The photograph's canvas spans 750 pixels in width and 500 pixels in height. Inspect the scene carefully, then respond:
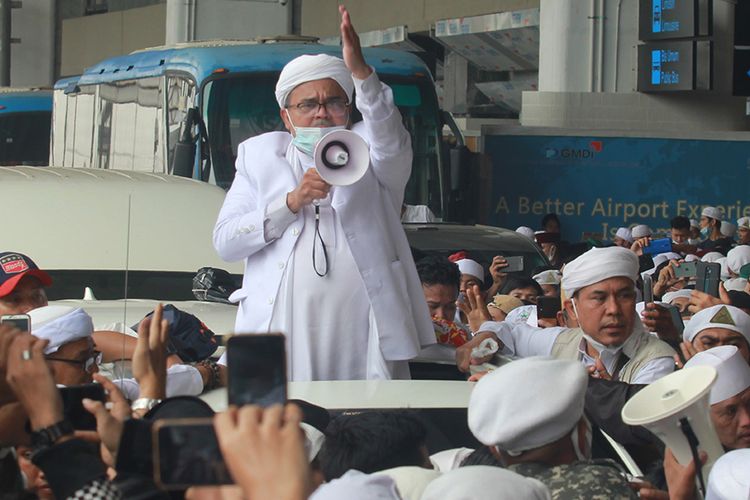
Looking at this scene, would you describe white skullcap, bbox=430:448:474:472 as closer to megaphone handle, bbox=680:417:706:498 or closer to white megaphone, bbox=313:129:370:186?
megaphone handle, bbox=680:417:706:498

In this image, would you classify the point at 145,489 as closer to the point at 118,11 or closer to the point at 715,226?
the point at 715,226

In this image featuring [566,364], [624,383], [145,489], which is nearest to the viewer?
[145,489]

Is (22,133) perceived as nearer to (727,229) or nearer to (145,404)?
(727,229)

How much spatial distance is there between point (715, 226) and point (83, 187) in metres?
11.0

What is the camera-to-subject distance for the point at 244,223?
5.56 metres

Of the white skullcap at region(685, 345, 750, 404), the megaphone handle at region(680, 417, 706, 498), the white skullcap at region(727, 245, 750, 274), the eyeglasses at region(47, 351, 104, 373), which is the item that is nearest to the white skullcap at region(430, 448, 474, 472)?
the megaphone handle at region(680, 417, 706, 498)

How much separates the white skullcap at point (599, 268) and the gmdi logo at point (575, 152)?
47.8ft

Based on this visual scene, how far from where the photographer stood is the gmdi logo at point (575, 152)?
2048cm

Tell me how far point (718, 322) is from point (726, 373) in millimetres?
873

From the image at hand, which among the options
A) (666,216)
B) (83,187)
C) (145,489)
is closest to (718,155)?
(666,216)

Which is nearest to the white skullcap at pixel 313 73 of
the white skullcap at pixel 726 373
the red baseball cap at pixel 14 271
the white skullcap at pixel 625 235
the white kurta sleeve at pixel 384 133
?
the white kurta sleeve at pixel 384 133

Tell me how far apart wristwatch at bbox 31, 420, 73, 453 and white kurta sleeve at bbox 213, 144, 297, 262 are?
275 cm

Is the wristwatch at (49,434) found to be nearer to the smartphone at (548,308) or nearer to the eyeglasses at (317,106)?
the eyeglasses at (317,106)

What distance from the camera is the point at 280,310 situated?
558cm
